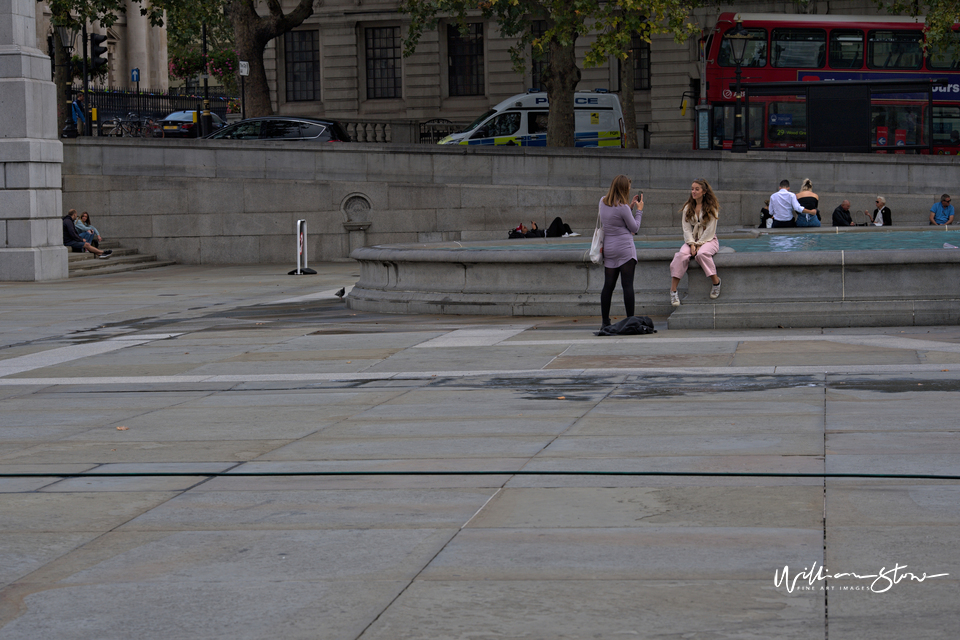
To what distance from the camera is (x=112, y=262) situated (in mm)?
28781

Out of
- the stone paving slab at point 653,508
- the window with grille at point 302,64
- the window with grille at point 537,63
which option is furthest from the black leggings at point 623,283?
the window with grille at point 302,64

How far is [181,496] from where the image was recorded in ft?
20.4

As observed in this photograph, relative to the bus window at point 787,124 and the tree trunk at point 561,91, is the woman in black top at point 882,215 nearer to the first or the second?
the bus window at point 787,124

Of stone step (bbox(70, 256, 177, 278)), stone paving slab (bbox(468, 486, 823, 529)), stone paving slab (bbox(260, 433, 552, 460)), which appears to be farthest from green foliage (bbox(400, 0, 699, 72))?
stone paving slab (bbox(468, 486, 823, 529))

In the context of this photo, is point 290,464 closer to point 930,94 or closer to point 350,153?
point 350,153

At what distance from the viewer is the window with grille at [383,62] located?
50.8 metres

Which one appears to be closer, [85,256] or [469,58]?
[85,256]

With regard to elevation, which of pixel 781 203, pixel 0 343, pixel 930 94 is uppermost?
pixel 930 94

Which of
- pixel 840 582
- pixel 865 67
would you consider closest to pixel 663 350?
pixel 840 582

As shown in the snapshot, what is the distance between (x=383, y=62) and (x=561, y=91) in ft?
61.7

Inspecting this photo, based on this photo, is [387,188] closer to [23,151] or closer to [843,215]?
Result: [23,151]

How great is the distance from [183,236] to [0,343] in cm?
1681

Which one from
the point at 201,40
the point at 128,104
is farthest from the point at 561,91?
the point at 201,40

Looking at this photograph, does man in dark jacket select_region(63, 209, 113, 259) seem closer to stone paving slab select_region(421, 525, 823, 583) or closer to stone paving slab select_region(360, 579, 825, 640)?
stone paving slab select_region(421, 525, 823, 583)
